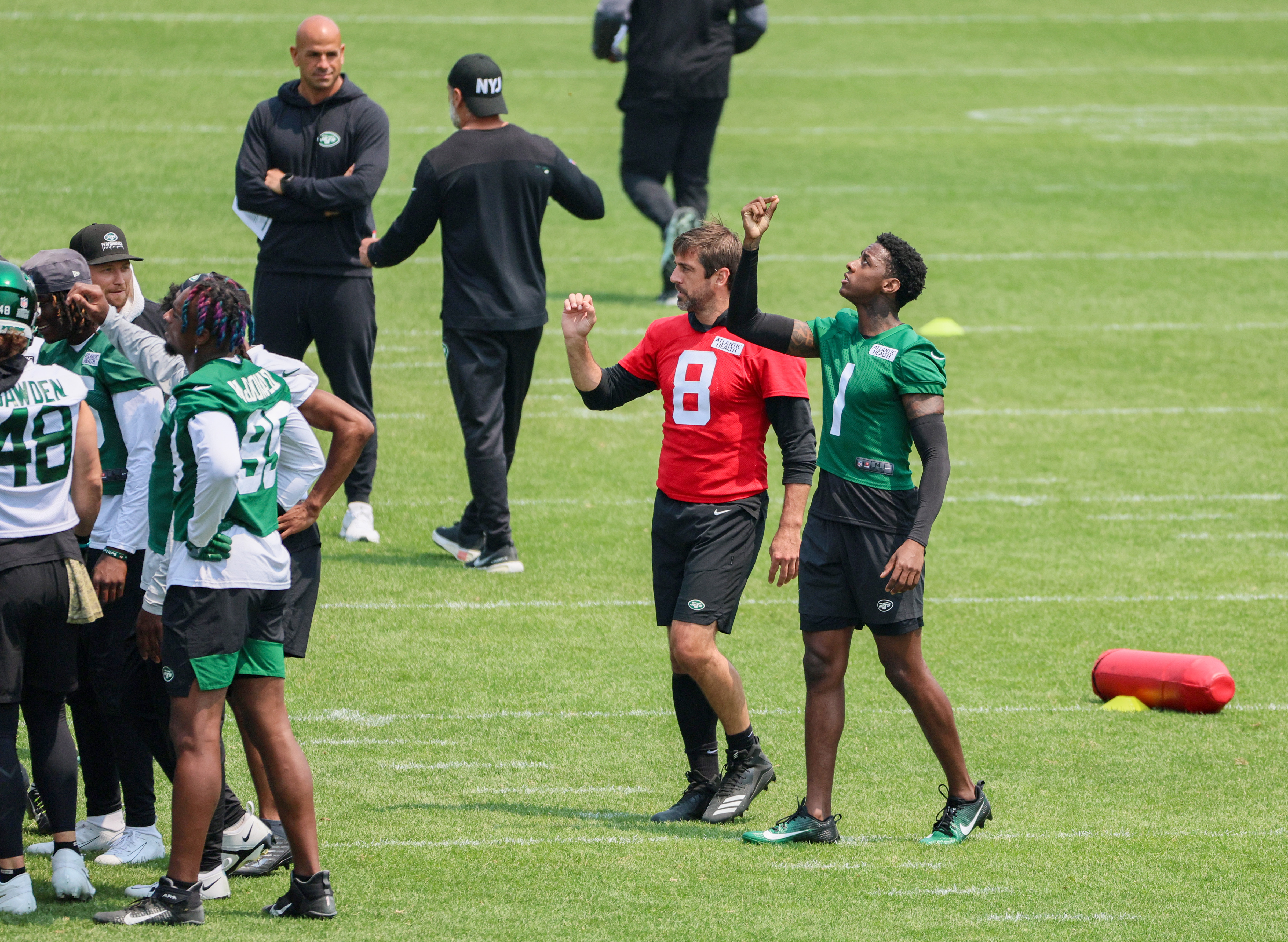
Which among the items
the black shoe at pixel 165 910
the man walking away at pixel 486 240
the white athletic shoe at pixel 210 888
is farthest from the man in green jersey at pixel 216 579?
the man walking away at pixel 486 240

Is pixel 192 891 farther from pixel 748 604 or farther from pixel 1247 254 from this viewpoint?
pixel 1247 254

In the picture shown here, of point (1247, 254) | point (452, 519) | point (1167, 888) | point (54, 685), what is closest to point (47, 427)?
point (54, 685)

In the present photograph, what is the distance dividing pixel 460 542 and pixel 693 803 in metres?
3.42

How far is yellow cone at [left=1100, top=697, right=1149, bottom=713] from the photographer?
730 centimetres

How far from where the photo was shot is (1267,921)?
5.08 meters

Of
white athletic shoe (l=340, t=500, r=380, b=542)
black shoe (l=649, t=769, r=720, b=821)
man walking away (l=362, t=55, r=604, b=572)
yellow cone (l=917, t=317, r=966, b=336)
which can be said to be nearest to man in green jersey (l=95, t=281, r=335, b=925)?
black shoe (l=649, t=769, r=720, b=821)

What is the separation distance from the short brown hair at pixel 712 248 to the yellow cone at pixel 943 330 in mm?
7504

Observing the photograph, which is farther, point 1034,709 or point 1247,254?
point 1247,254

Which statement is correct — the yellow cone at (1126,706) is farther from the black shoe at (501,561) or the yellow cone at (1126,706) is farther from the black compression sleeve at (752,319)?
the black shoe at (501,561)

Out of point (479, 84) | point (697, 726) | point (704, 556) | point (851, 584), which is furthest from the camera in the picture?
point (479, 84)

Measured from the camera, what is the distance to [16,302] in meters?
4.90

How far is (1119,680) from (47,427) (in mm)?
4699

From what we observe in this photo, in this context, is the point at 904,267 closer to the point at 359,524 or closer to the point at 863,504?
the point at 863,504

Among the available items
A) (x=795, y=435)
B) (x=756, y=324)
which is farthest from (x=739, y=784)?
(x=756, y=324)
